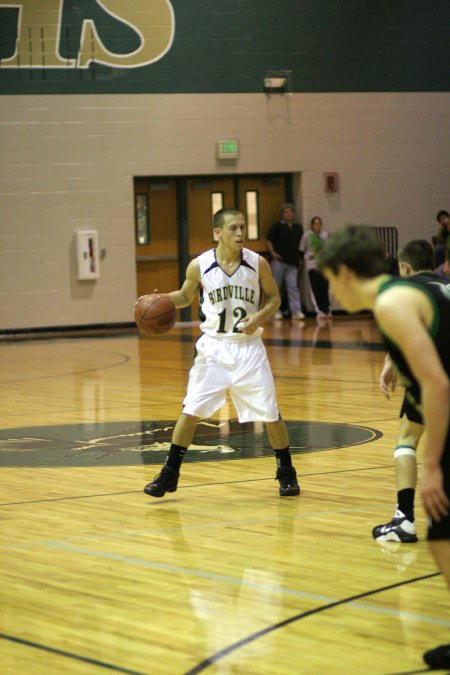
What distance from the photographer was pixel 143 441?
927cm

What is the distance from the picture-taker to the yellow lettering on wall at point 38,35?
1941cm

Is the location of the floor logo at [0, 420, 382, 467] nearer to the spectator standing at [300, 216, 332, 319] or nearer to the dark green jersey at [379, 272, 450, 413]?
the dark green jersey at [379, 272, 450, 413]

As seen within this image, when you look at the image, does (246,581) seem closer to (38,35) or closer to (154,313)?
(154,313)

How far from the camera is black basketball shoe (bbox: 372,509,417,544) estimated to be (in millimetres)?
5887

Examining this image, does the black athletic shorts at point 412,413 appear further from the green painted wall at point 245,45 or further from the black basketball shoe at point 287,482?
the green painted wall at point 245,45

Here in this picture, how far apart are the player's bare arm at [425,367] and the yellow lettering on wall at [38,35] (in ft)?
55.1

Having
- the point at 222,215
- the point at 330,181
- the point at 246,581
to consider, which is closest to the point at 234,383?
the point at 222,215

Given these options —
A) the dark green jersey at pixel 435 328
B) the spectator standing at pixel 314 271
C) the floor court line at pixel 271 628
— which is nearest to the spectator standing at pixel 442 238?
the spectator standing at pixel 314 271

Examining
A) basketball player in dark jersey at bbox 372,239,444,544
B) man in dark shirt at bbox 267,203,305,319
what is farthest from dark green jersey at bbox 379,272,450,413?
man in dark shirt at bbox 267,203,305,319

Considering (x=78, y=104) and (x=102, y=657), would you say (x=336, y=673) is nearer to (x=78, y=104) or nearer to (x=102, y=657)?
(x=102, y=657)

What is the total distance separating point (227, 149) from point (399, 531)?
51.6ft

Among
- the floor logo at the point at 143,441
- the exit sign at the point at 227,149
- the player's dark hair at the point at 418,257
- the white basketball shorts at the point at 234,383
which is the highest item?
the exit sign at the point at 227,149

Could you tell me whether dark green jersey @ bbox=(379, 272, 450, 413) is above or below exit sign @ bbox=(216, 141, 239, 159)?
below

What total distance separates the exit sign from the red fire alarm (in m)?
1.78
